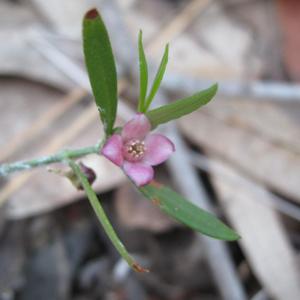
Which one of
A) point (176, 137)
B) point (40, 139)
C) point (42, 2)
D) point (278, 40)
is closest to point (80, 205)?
point (40, 139)

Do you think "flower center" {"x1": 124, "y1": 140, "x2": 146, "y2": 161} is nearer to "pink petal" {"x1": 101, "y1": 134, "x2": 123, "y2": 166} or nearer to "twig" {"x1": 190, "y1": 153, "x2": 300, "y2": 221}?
"pink petal" {"x1": 101, "y1": 134, "x2": 123, "y2": 166}

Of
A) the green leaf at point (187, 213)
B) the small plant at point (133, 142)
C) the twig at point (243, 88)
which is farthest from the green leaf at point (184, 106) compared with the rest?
the twig at point (243, 88)

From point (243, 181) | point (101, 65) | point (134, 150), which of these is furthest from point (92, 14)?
point (243, 181)

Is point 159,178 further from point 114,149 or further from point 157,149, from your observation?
point 114,149

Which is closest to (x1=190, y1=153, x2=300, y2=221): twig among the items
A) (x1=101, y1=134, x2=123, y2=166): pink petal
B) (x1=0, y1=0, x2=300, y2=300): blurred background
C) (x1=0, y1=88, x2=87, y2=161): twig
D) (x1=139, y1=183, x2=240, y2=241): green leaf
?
(x1=0, y1=0, x2=300, y2=300): blurred background

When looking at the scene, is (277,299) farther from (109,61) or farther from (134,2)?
(134,2)

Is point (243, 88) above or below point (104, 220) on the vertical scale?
below

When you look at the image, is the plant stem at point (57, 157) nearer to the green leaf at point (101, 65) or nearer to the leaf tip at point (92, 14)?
the green leaf at point (101, 65)
